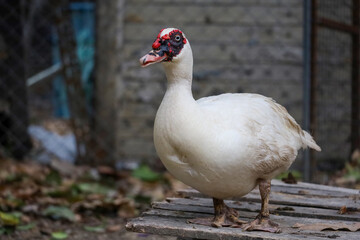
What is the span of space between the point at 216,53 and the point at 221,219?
3466 millimetres

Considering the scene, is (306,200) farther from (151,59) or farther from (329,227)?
(151,59)

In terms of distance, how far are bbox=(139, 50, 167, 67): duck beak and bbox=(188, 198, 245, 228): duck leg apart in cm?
71

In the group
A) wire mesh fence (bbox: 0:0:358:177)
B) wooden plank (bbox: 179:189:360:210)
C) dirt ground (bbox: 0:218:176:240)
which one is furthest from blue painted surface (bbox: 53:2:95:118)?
wooden plank (bbox: 179:189:360:210)

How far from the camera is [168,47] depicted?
235 centimetres

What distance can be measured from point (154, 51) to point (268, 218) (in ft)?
2.85

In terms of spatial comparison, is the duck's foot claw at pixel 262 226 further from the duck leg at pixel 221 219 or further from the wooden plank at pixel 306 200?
the wooden plank at pixel 306 200

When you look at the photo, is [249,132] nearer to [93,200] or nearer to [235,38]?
[93,200]

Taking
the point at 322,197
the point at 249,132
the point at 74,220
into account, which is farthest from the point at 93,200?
the point at 249,132

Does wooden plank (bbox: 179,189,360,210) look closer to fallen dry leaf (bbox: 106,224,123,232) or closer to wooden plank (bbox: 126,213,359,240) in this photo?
wooden plank (bbox: 126,213,359,240)

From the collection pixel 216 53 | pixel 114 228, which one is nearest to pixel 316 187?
pixel 114 228

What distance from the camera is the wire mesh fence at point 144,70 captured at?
18.0 ft

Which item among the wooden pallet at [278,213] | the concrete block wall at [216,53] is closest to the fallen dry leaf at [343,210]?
the wooden pallet at [278,213]

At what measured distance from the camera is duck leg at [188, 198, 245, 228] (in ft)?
8.26

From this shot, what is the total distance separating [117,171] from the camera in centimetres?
527
